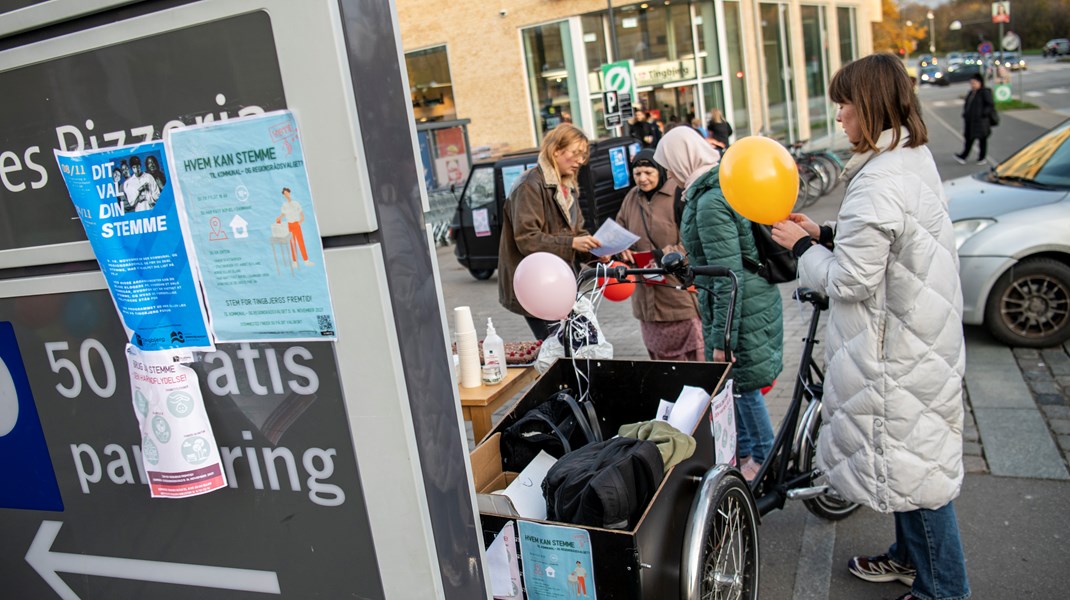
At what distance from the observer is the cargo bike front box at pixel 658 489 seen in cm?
229

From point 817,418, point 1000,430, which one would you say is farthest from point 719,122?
point 817,418

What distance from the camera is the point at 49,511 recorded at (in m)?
1.93

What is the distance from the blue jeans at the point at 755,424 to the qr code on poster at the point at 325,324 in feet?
9.86

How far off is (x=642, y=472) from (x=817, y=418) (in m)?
1.46

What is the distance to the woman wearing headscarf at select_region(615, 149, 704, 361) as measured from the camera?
4680mm

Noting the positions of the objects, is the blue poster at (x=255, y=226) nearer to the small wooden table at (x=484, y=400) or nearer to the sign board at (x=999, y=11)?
the small wooden table at (x=484, y=400)

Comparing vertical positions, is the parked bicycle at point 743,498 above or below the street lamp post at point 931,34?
below

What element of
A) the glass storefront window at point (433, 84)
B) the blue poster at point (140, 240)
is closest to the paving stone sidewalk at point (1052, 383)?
the blue poster at point (140, 240)

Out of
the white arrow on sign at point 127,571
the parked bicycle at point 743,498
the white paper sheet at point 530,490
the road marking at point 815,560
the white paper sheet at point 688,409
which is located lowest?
the road marking at point 815,560

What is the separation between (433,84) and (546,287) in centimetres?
2251

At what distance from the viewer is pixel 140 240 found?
161cm

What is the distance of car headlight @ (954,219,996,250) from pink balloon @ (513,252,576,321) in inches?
166

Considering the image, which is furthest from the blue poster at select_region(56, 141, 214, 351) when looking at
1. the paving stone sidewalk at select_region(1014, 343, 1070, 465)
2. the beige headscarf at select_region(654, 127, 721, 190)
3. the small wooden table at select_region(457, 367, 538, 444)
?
the paving stone sidewalk at select_region(1014, 343, 1070, 465)

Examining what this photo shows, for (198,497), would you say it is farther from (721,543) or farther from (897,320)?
(897,320)
